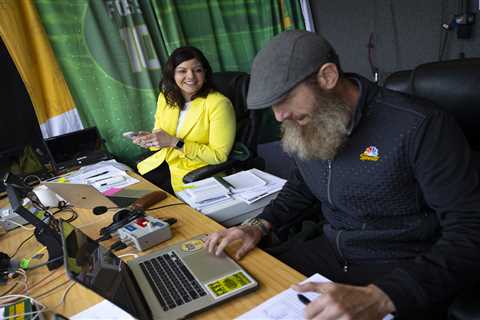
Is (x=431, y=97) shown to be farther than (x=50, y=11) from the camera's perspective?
No

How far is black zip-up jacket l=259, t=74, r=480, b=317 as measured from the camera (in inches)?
32.1

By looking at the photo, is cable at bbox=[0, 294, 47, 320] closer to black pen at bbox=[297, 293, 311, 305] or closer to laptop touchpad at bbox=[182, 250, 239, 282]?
laptop touchpad at bbox=[182, 250, 239, 282]

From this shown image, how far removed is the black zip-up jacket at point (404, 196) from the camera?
0.82 meters

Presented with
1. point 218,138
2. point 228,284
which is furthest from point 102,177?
point 228,284

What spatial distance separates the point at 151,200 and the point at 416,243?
101cm

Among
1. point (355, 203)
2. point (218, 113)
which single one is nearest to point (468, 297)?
point (355, 203)

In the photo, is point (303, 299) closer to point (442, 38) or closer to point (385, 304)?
point (385, 304)

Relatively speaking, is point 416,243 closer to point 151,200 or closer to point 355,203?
point 355,203

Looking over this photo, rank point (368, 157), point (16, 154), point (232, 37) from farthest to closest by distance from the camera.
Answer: point (232, 37)
point (16, 154)
point (368, 157)

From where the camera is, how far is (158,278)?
3.05 feet

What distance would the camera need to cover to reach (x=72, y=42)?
7.78 feet

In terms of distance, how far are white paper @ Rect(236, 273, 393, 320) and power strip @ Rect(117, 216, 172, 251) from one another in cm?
47

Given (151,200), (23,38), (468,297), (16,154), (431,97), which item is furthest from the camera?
(23,38)

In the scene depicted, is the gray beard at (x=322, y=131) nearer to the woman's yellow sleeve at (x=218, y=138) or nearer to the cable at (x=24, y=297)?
the cable at (x=24, y=297)
